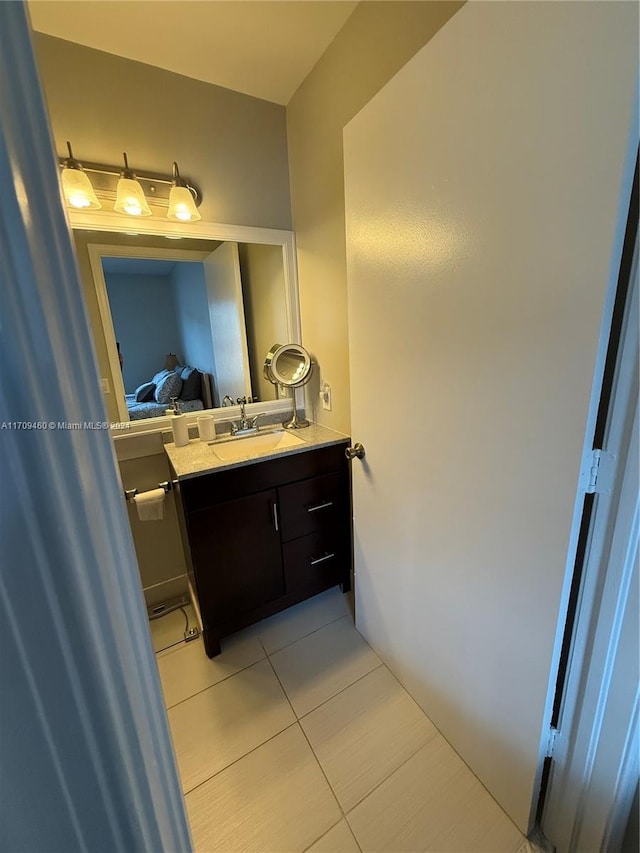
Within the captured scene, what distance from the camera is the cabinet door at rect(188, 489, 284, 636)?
138 centimetres

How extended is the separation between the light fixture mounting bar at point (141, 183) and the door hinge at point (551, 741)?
2235 mm

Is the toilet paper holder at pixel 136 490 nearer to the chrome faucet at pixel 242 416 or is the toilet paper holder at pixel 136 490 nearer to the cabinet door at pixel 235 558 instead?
the cabinet door at pixel 235 558

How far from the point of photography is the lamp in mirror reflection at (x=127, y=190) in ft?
4.30

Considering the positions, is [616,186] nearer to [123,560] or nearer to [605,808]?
[123,560]

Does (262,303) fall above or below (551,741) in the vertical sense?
above

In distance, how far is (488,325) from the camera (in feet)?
2.64

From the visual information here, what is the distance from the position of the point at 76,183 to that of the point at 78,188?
0.02 meters

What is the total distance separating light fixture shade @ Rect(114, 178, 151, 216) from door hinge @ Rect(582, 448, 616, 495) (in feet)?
5.74

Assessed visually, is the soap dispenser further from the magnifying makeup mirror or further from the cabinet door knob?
the cabinet door knob

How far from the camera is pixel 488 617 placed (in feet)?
3.13

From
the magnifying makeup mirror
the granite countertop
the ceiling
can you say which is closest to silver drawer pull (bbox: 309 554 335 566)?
the granite countertop

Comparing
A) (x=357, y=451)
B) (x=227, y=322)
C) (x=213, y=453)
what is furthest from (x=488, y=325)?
(x=227, y=322)

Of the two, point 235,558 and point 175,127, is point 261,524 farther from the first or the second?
point 175,127

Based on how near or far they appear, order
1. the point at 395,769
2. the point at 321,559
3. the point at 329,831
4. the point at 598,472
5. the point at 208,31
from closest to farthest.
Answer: the point at 598,472, the point at 329,831, the point at 395,769, the point at 208,31, the point at 321,559
